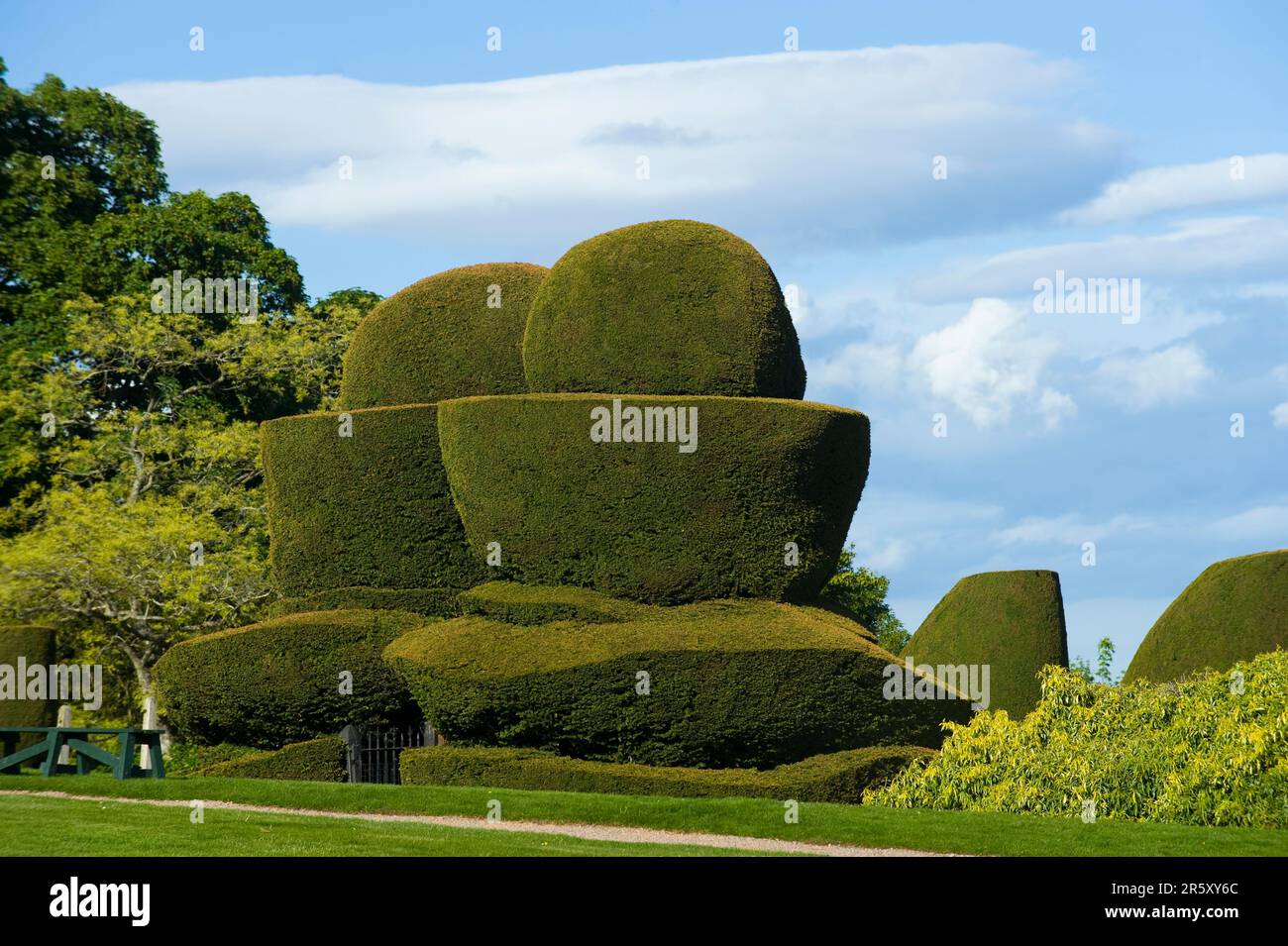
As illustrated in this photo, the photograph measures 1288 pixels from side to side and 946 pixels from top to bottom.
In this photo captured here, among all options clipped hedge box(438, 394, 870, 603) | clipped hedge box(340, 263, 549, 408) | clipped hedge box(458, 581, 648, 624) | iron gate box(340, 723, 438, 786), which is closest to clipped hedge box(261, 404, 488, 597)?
clipped hedge box(340, 263, 549, 408)

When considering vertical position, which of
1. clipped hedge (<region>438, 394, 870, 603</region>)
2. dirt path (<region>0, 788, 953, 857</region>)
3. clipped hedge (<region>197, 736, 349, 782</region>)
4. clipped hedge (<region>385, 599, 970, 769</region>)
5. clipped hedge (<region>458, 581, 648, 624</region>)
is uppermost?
clipped hedge (<region>438, 394, 870, 603</region>)

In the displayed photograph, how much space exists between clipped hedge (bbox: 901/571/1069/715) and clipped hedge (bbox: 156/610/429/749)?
10017mm

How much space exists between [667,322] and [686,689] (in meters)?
5.16

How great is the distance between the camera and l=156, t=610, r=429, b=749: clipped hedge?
20422 mm

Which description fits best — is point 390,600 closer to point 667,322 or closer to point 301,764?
point 301,764

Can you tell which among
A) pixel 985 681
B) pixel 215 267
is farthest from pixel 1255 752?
pixel 215 267

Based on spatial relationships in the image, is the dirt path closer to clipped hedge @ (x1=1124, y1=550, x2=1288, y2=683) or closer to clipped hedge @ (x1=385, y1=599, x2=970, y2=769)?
clipped hedge @ (x1=385, y1=599, x2=970, y2=769)

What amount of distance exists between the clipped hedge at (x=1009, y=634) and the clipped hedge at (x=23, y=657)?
15.8 m

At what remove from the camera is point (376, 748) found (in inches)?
826

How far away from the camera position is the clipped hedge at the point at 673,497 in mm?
19172

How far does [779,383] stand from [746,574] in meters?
2.93

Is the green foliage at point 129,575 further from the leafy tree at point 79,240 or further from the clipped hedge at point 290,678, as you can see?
the clipped hedge at point 290,678

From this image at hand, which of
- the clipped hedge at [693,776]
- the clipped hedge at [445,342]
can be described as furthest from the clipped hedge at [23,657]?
the clipped hedge at [693,776]
